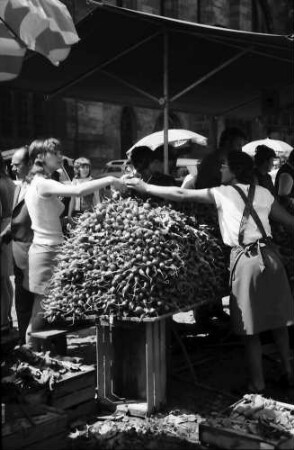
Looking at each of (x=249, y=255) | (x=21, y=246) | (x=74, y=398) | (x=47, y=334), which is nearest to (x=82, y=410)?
(x=74, y=398)

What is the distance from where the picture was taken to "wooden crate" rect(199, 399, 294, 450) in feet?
11.7

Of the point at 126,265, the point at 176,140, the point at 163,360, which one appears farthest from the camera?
the point at 176,140

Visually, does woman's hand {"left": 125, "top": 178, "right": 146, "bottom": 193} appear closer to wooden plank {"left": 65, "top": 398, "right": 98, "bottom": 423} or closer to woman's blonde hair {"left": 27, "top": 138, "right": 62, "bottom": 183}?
woman's blonde hair {"left": 27, "top": 138, "right": 62, "bottom": 183}

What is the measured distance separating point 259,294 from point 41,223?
165 cm

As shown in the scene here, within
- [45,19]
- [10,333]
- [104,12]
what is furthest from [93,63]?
[10,333]

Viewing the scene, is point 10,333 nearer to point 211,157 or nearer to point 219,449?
point 219,449

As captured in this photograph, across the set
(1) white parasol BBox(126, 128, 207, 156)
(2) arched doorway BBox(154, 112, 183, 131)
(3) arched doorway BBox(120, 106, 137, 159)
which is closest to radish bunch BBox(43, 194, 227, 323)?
(1) white parasol BBox(126, 128, 207, 156)

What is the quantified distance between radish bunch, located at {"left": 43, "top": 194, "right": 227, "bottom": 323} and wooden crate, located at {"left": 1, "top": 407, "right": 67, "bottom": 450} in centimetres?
82

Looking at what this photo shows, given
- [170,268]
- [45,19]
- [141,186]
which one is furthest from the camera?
[45,19]

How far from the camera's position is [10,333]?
3.27 m

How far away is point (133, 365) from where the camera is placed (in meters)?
4.65

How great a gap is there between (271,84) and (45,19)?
4551mm

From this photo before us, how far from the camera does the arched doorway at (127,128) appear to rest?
81.7 feet

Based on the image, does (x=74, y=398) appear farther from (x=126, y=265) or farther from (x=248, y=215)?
(x=248, y=215)
